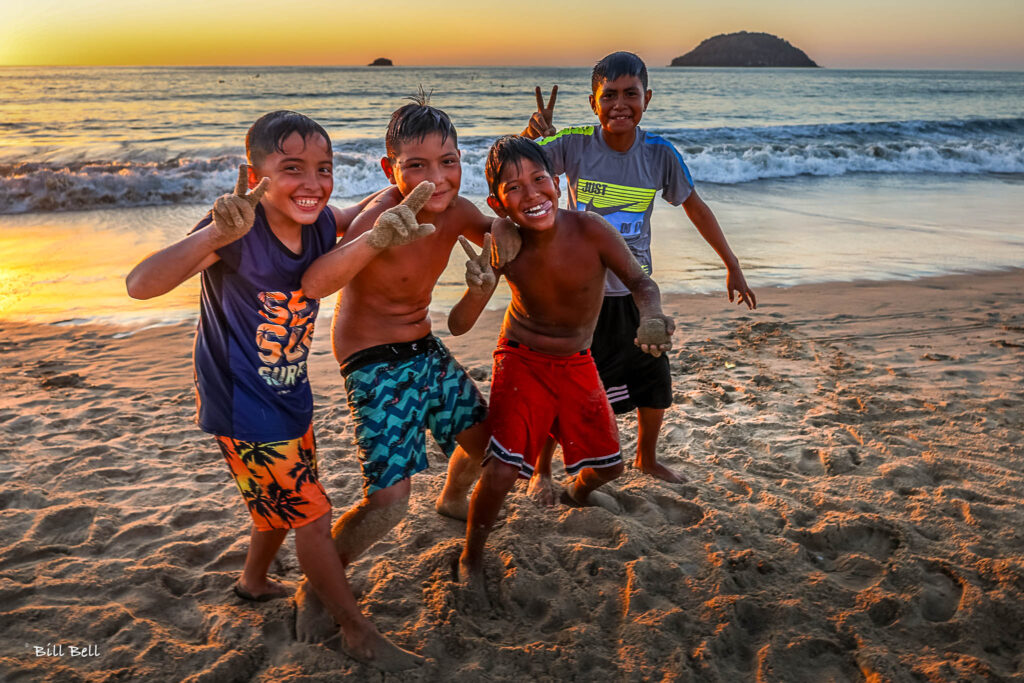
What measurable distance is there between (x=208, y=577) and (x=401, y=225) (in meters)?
1.58

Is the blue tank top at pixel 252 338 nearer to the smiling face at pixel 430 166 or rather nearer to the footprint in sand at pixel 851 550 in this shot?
the smiling face at pixel 430 166

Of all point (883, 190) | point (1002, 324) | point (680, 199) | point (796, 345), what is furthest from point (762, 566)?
point (883, 190)

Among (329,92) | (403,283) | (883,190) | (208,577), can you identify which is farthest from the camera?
(329,92)

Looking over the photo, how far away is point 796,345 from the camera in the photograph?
5.17m

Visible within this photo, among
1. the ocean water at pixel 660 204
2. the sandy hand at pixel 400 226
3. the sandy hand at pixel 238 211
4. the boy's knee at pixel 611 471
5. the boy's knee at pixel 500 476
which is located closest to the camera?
the sandy hand at pixel 238 211

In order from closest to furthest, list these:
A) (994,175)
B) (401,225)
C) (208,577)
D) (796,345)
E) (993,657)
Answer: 1. (401,225)
2. (993,657)
3. (208,577)
4. (796,345)
5. (994,175)

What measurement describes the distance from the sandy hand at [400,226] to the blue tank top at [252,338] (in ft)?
0.90

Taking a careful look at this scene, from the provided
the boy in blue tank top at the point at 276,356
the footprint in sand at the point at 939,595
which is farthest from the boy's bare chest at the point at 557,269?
the footprint in sand at the point at 939,595

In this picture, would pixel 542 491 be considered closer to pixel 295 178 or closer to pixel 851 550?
pixel 851 550

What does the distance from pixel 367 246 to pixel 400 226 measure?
13 cm

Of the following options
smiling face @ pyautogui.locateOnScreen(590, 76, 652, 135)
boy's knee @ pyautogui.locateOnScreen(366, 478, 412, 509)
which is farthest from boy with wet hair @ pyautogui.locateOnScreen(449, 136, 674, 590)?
smiling face @ pyautogui.locateOnScreen(590, 76, 652, 135)

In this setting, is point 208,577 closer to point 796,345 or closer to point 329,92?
point 796,345

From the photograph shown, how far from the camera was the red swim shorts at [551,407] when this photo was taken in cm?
256

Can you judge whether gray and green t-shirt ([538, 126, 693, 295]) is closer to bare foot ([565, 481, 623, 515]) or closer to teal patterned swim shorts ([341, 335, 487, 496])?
bare foot ([565, 481, 623, 515])
